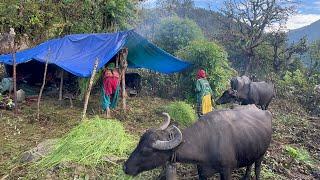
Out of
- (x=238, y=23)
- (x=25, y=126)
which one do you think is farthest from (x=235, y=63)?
(x=25, y=126)

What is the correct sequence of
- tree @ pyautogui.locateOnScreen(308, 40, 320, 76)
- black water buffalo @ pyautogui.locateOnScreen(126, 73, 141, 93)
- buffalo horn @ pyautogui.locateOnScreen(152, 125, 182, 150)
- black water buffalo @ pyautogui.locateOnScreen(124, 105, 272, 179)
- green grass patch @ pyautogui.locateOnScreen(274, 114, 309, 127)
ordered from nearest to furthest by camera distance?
buffalo horn @ pyautogui.locateOnScreen(152, 125, 182, 150) → black water buffalo @ pyautogui.locateOnScreen(124, 105, 272, 179) → green grass patch @ pyautogui.locateOnScreen(274, 114, 309, 127) → black water buffalo @ pyautogui.locateOnScreen(126, 73, 141, 93) → tree @ pyautogui.locateOnScreen(308, 40, 320, 76)

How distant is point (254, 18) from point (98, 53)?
1174cm

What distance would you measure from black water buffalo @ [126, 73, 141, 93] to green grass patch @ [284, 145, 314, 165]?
24.7 feet

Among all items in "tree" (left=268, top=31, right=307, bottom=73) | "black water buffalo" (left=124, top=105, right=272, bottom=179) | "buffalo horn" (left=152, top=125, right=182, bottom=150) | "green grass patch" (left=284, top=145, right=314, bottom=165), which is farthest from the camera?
"tree" (left=268, top=31, right=307, bottom=73)

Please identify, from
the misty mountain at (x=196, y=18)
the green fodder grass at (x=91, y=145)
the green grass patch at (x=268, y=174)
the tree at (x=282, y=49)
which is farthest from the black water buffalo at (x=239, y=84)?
the tree at (x=282, y=49)

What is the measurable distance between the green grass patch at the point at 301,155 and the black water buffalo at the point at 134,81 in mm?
7531

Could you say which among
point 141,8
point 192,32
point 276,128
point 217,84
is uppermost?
point 141,8

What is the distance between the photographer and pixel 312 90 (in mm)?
16500

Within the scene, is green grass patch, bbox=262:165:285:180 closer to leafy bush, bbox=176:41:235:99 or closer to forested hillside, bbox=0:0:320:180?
forested hillside, bbox=0:0:320:180

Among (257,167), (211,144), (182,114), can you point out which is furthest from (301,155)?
(211,144)

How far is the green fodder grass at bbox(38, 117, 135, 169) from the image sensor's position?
6125mm

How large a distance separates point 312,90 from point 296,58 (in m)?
6.82

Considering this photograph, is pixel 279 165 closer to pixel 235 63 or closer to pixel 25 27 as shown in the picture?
pixel 25 27

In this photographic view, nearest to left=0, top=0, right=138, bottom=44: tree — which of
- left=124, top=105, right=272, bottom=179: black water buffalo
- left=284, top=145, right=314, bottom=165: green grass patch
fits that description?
left=284, top=145, right=314, bottom=165: green grass patch
